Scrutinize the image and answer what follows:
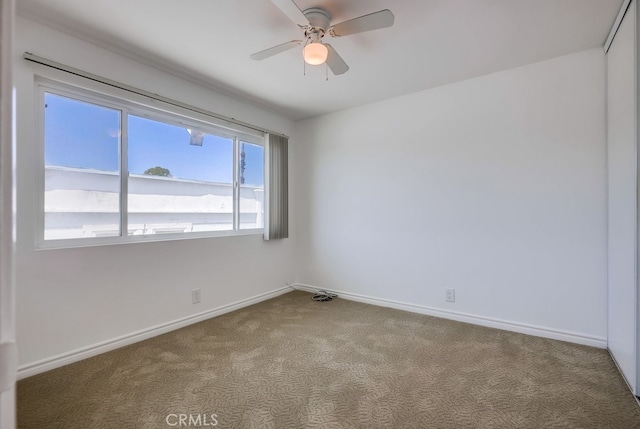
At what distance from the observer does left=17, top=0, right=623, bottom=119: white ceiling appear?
1896mm

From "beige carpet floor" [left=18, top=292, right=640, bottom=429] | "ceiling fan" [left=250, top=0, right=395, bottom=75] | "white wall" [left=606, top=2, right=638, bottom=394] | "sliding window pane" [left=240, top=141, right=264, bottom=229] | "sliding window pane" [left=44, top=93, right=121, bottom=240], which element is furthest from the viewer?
"sliding window pane" [left=240, top=141, right=264, bottom=229]

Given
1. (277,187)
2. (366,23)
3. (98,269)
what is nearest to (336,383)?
(98,269)

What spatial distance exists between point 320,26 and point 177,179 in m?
1.93

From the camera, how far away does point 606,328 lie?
2.34 meters

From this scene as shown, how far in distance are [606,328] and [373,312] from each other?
1.92 m

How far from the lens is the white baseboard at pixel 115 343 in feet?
6.55

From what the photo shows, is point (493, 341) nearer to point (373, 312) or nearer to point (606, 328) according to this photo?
point (606, 328)

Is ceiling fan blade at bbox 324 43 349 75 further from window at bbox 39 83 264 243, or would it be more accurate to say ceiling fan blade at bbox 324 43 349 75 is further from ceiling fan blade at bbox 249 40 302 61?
window at bbox 39 83 264 243

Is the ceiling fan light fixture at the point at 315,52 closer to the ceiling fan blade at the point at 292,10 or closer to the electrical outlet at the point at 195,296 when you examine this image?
the ceiling fan blade at the point at 292,10

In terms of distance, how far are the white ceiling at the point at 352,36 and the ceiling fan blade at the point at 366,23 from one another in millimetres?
155


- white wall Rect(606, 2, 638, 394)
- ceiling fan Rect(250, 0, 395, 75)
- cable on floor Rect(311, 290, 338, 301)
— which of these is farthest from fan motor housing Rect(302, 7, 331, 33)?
cable on floor Rect(311, 290, 338, 301)

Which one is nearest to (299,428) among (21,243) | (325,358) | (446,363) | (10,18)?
(325,358)

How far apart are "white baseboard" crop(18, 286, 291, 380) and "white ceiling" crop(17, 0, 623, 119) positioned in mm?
2337

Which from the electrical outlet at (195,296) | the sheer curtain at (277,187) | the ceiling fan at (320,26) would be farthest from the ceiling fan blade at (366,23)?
the electrical outlet at (195,296)
